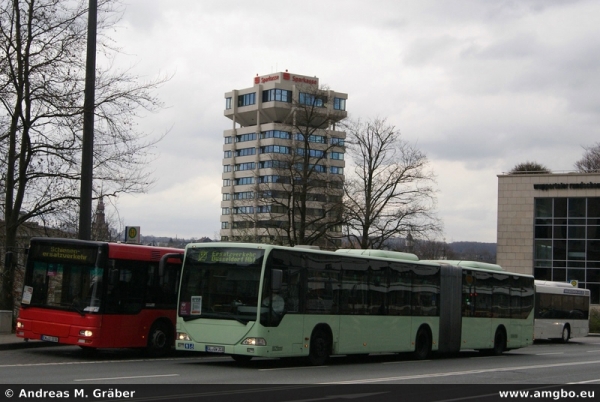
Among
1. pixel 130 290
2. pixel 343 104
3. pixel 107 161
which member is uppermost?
pixel 343 104

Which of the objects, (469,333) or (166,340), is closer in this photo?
(166,340)

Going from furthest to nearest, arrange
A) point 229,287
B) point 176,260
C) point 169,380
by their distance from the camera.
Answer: point 176,260 → point 229,287 → point 169,380

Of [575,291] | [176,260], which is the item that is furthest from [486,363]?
[575,291]

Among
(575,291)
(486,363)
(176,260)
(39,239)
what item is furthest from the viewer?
(575,291)

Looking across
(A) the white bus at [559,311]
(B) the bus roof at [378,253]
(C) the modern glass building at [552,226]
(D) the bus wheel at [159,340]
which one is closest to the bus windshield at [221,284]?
(D) the bus wheel at [159,340]

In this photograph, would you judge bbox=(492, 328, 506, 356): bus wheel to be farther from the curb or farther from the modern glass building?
the modern glass building

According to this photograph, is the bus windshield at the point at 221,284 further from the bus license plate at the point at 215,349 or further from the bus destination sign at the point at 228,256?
the bus license plate at the point at 215,349

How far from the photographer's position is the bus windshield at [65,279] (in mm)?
19359

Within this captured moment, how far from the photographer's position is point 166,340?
21.5 m

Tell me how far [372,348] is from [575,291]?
91.2 feet

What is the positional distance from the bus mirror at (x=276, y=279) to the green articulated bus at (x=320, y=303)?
0.02 metres

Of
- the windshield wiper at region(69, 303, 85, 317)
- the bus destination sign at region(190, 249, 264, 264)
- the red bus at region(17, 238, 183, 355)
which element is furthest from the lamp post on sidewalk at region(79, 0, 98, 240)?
the bus destination sign at region(190, 249, 264, 264)

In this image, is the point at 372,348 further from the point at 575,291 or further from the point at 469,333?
the point at 575,291
